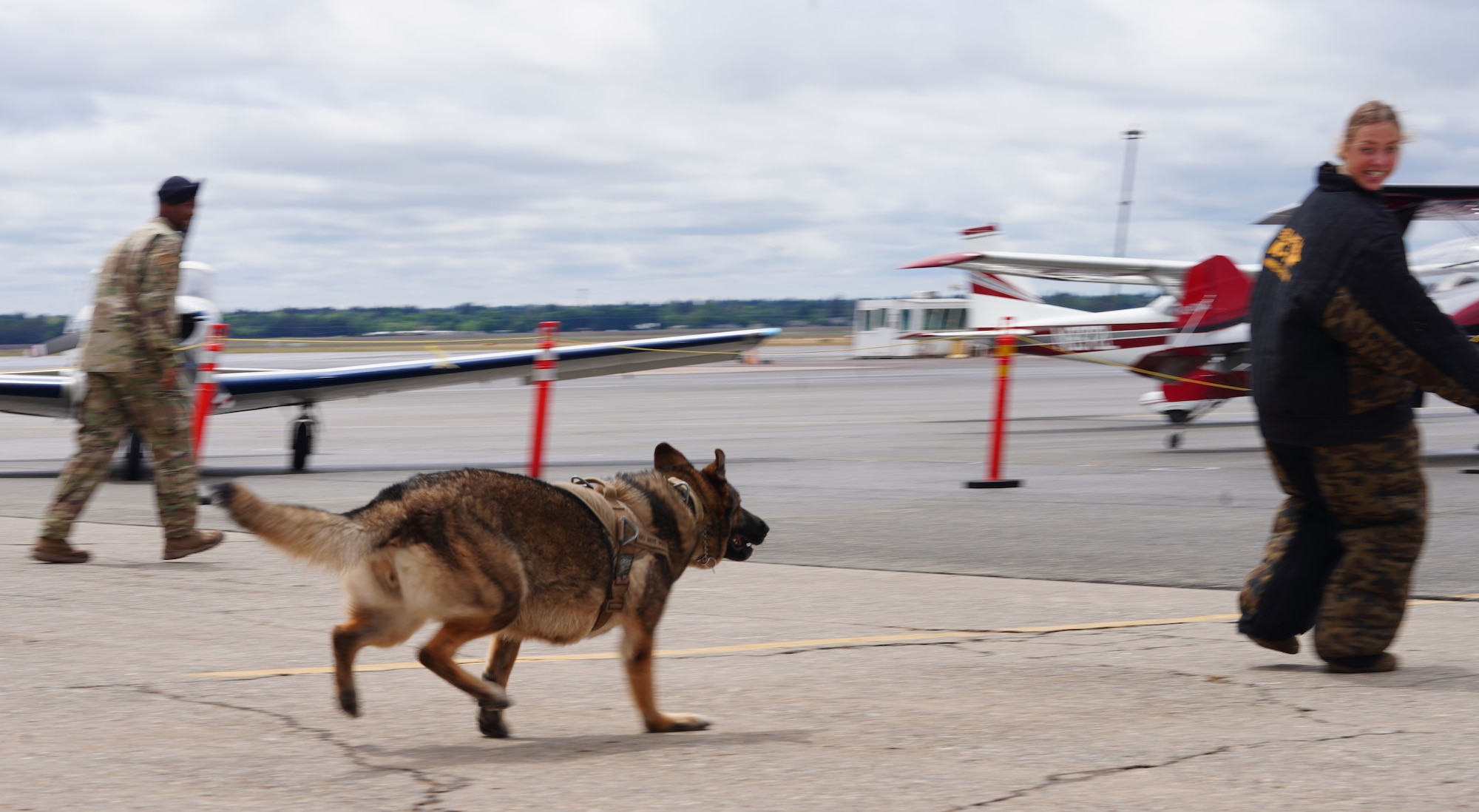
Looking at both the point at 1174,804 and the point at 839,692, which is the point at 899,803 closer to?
the point at 1174,804

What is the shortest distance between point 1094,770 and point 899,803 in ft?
2.12

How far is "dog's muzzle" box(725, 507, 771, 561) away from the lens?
4.92 metres

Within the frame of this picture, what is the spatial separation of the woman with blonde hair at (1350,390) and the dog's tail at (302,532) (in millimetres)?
3151

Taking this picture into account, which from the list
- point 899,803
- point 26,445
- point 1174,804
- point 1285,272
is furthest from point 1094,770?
point 26,445

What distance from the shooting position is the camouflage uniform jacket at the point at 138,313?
785cm

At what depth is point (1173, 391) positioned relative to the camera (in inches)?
758

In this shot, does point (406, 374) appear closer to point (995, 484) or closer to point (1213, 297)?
point (995, 484)

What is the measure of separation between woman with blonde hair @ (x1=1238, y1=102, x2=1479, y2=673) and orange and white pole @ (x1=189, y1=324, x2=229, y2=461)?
9.38 m

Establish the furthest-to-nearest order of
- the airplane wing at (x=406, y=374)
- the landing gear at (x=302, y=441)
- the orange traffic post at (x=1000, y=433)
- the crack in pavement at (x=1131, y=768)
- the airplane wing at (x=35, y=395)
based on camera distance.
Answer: the landing gear at (x=302, y=441) < the airplane wing at (x=406, y=374) < the airplane wing at (x=35, y=395) < the orange traffic post at (x=1000, y=433) < the crack in pavement at (x=1131, y=768)

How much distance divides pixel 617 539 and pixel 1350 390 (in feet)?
8.38

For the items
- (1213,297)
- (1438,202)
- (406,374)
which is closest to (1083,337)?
(1213,297)

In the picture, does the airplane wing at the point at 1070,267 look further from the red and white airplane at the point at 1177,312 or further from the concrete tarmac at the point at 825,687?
the concrete tarmac at the point at 825,687

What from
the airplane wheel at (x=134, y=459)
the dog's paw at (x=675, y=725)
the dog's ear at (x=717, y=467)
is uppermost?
the dog's ear at (x=717, y=467)

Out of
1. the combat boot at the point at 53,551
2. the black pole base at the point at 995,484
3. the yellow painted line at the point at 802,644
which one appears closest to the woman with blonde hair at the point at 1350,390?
the yellow painted line at the point at 802,644
